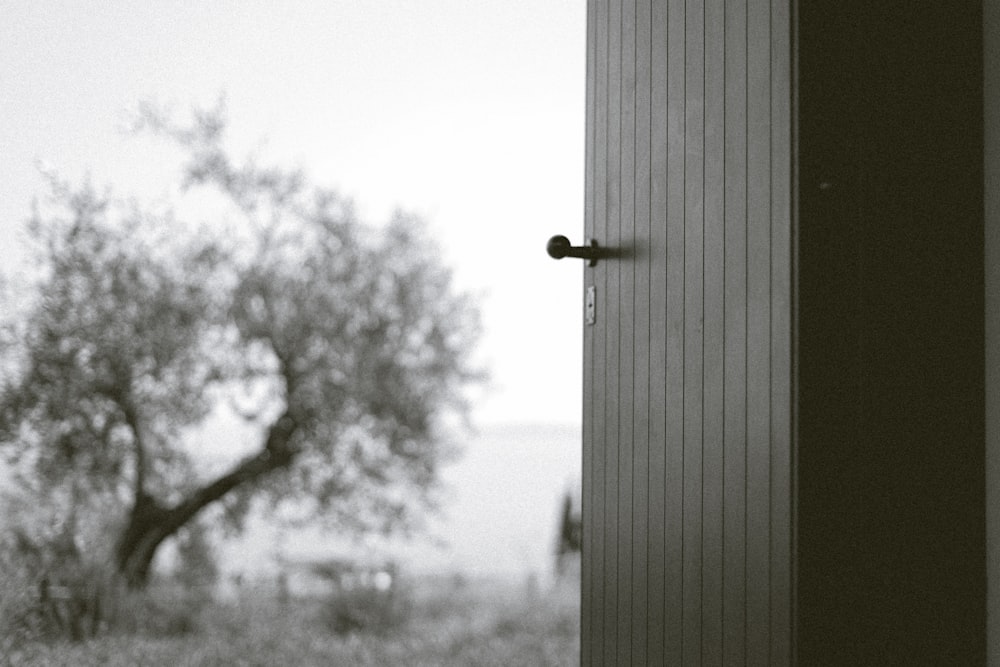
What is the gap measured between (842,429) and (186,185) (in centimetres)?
437

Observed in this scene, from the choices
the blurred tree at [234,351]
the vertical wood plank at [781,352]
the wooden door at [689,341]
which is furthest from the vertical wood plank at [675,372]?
the blurred tree at [234,351]

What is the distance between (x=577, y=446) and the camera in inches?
230

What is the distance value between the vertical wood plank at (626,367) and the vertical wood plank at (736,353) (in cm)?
32

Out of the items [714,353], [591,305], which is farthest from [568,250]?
[714,353]

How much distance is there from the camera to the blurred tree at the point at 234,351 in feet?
15.4

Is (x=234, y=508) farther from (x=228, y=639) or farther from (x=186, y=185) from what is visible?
(x=186, y=185)

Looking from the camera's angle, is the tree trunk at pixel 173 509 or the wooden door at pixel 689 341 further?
the tree trunk at pixel 173 509

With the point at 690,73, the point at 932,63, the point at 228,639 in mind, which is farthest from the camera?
the point at 228,639

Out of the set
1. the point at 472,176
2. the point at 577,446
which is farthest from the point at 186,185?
the point at 577,446

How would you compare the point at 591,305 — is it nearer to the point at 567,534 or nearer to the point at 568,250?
the point at 568,250

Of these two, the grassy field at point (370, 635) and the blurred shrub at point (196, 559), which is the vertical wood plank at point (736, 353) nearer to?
the grassy field at point (370, 635)

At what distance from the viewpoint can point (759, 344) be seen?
1321mm

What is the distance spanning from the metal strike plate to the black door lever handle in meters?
0.05

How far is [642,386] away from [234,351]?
146 inches
